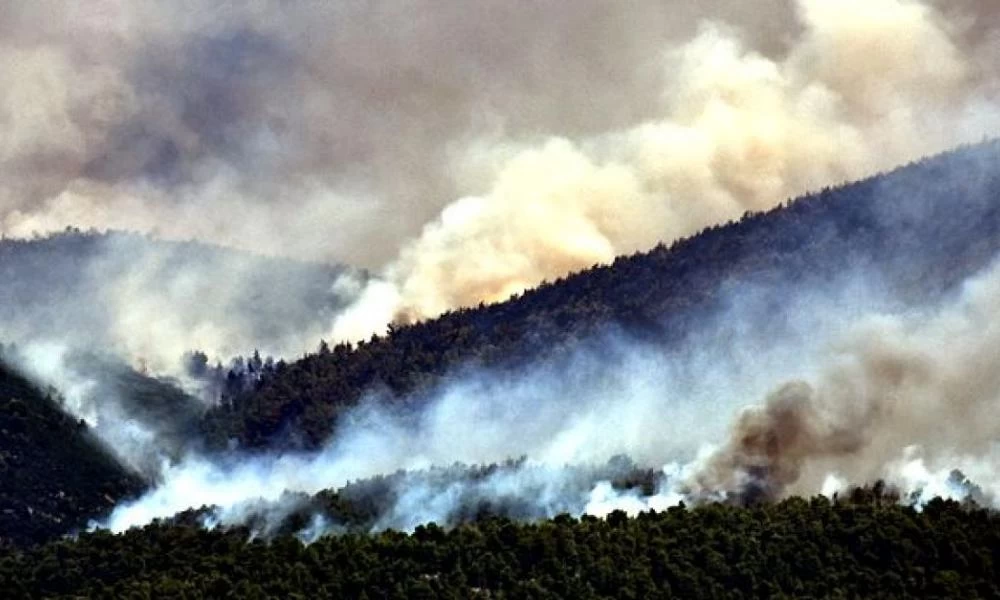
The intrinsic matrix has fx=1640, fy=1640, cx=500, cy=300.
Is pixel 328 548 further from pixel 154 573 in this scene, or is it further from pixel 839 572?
pixel 839 572

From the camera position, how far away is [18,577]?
180500mm

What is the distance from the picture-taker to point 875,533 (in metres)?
156

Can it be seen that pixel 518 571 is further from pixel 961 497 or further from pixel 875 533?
pixel 961 497

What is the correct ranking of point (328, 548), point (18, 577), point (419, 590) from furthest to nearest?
point (18, 577) → point (328, 548) → point (419, 590)

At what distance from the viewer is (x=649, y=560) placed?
502 feet

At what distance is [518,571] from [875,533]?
112 feet

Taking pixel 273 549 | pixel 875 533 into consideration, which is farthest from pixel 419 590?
pixel 875 533

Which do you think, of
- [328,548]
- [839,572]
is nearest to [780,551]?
[839,572]

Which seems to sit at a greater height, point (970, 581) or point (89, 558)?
point (89, 558)

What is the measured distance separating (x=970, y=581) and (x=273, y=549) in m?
68.2

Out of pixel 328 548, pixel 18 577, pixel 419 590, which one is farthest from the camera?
pixel 18 577

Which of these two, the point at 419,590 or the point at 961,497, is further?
the point at 961,497

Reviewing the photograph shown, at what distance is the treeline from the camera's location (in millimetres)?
148625

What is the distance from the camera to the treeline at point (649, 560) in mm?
148625
